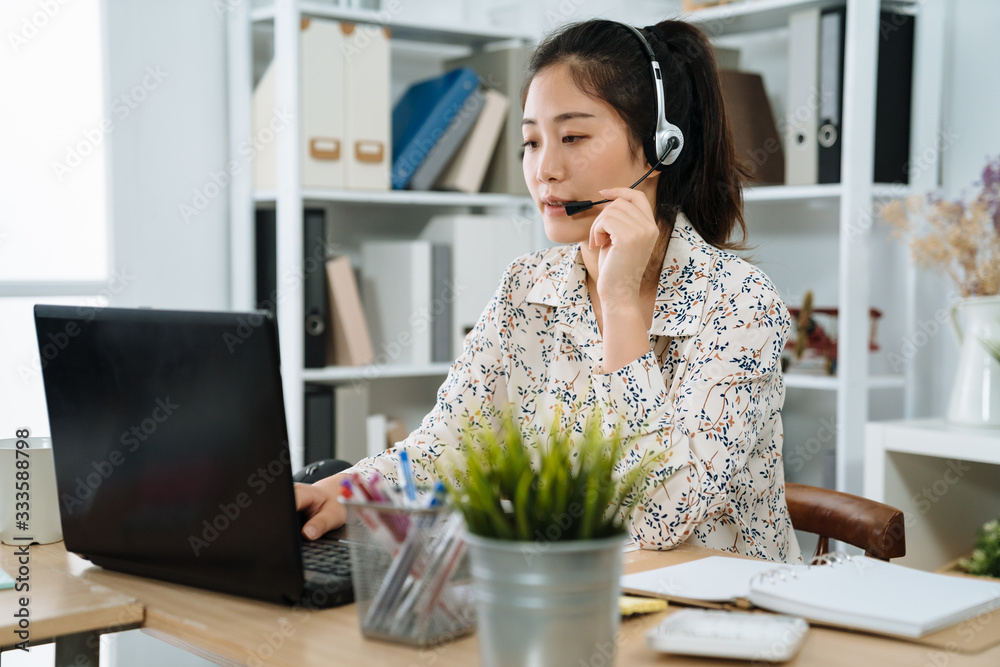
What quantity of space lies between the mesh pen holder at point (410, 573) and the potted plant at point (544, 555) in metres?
0.08

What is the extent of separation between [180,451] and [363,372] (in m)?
1.67

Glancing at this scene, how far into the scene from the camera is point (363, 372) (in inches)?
99.3

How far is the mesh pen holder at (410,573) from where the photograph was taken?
708 mm

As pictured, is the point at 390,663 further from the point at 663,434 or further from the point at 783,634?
the point at 663,434

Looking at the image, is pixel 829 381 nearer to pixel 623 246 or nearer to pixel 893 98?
pixel 893 98

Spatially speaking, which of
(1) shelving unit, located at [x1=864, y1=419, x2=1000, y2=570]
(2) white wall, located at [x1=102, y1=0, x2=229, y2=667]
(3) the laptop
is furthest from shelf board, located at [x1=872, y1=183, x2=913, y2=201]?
(3) the laptop

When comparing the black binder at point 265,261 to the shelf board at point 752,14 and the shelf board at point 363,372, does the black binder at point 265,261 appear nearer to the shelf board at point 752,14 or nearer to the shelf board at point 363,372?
the shelf board at point 363,372

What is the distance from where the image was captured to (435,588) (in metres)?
0.73

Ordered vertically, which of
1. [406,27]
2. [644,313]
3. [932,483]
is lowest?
[932,483]

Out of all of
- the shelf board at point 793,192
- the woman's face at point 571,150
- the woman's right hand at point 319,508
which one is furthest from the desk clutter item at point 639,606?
the shelf board at point 793,192

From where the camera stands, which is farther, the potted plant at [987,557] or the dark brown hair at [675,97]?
the potted plant at [987,557]

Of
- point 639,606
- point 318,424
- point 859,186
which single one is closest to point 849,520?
point 639,606

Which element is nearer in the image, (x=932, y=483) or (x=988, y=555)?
(x=988, y=555)

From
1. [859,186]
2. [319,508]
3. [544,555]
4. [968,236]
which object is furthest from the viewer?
[859,186]
